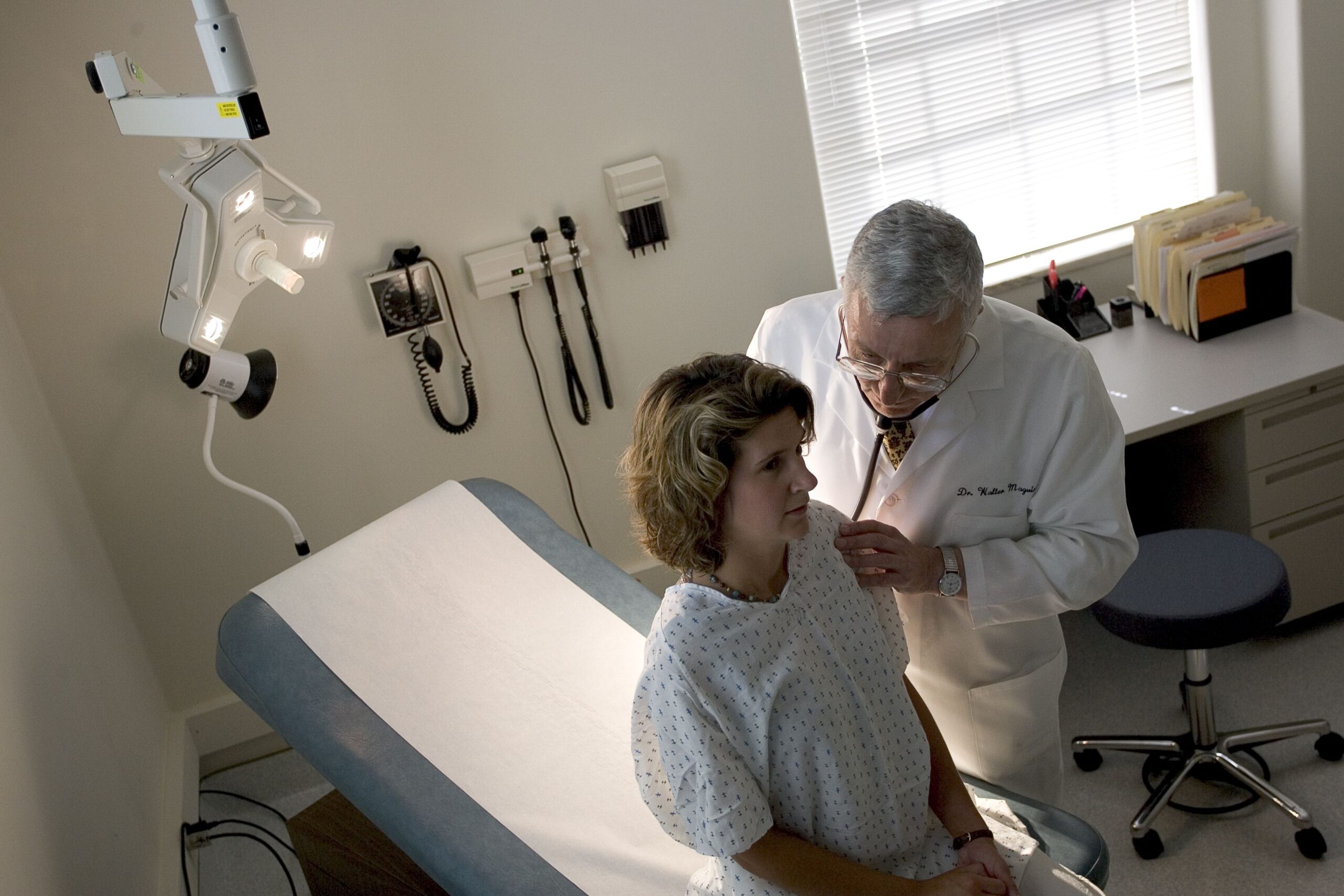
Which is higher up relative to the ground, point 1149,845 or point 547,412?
point 547,412

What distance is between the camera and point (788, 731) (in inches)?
54.6

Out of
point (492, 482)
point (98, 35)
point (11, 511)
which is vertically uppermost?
point (98, 35)

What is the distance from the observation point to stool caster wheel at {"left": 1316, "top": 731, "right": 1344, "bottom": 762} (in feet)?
7.84

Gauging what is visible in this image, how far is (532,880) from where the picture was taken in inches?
62.0

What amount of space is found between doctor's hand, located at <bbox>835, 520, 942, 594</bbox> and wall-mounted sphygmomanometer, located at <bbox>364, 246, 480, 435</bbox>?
4.76ft

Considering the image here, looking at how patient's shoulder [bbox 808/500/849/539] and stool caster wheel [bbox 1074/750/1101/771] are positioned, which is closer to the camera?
patient's shoulder [bbox 808/500/849/539]

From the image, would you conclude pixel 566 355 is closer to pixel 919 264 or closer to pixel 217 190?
pixel 217 190

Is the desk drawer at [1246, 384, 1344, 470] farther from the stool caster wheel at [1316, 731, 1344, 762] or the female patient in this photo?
the female patient

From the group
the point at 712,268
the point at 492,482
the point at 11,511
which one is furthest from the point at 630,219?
the point at 11,511

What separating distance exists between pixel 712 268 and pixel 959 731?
1.47m

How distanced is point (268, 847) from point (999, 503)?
6.38 ft

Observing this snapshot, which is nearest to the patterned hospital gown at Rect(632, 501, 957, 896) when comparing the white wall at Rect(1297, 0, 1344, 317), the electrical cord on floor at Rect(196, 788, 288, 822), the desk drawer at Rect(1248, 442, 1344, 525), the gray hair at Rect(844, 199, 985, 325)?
the gray hair at Rect(844, 199, 985, 325)

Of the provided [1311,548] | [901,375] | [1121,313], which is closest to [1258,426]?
[1311,548]

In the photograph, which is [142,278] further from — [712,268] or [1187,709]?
[1187,709]
